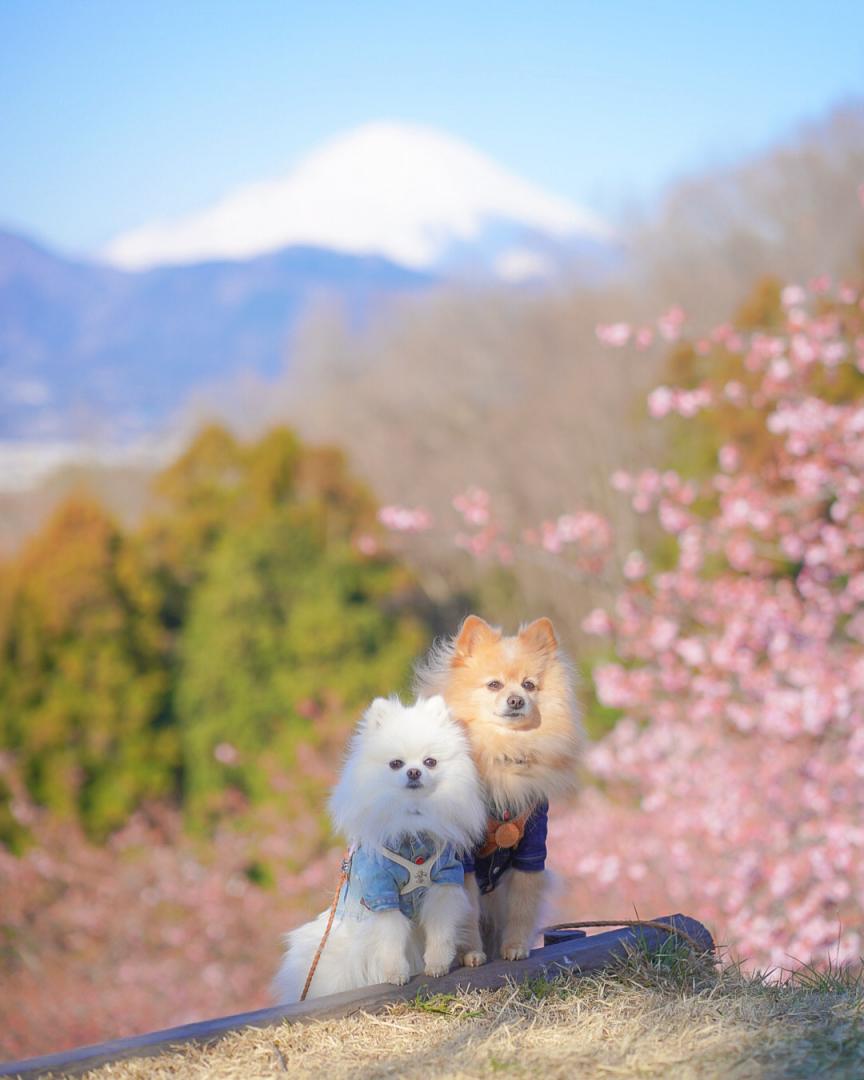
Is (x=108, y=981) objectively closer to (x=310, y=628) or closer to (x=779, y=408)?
(x=310, y=628)

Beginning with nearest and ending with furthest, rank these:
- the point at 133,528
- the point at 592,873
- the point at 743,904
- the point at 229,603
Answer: the point at 743,904
the point at 592,873
the point at 229,603
the point at 133,528

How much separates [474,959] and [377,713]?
0.56m

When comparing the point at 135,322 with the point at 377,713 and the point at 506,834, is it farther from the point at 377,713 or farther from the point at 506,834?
the point at 506,834

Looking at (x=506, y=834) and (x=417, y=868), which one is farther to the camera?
(x=506, y=834)

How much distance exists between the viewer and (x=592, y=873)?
7.79 meters

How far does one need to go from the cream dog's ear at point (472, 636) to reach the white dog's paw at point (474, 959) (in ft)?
2.00

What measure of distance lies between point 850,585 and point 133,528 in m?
7.32

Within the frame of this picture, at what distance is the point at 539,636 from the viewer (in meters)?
2.42

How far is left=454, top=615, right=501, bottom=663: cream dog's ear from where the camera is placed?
241 cm

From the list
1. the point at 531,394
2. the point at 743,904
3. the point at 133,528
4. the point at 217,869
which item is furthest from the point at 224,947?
the point at 531,394

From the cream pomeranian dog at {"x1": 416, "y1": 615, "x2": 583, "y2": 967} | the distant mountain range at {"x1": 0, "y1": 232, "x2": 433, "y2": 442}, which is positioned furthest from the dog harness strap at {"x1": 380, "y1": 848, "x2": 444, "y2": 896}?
the distant mountain range at {"x1": 0, "y1": 232, "x2": 433, "y2": 442}

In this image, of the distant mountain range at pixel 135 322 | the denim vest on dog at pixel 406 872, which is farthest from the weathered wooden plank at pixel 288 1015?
the distant mountain range at pixel 135 322

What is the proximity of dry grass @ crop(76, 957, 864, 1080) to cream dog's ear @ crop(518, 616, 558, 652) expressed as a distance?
2.38 feet

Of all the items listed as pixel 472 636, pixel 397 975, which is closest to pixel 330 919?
pixel 397 975
